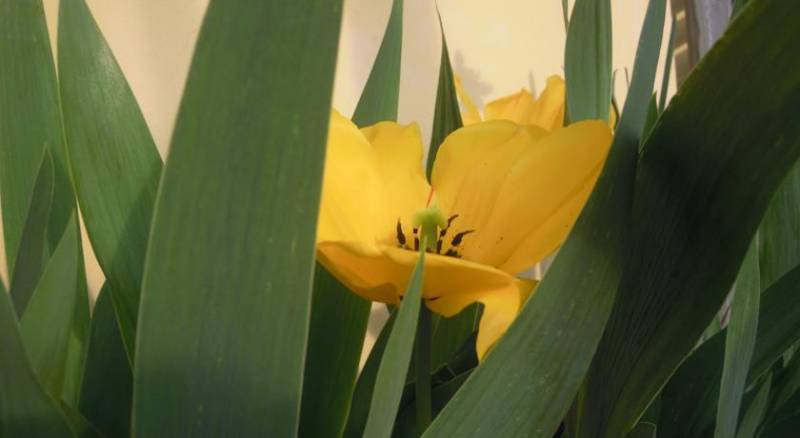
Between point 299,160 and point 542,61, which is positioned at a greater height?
point 542,61

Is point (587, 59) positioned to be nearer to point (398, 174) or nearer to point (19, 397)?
point (398, 174)

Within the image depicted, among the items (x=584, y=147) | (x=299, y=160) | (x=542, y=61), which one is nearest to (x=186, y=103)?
(x=299, y=160)

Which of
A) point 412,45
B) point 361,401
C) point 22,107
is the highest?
point 412,45

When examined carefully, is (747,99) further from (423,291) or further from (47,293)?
(47,293)

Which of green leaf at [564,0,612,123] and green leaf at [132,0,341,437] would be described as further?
green leaf at [564,0,612,123]

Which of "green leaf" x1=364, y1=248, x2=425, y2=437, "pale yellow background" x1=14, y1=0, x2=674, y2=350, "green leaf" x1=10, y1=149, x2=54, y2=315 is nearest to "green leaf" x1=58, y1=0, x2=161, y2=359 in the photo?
"green leaf" x1=10, y1=149, x2=54, y2=315

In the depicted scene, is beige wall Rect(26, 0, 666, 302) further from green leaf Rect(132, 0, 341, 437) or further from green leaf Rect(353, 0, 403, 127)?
green leaf Rect(132, 0, 341, 437)

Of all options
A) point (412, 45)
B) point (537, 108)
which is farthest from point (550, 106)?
point (412, 45)
